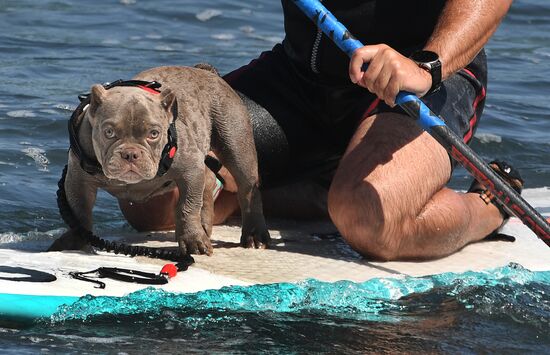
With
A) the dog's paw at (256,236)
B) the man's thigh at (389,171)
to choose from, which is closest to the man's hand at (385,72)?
the man's thigh at (389,171)

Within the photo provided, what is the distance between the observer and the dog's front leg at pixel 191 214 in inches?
179

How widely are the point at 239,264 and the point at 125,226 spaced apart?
129 centimetres

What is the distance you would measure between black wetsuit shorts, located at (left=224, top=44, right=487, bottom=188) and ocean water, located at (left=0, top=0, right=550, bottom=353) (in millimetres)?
870

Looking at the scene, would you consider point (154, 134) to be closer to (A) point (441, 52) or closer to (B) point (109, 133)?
(B) point (109, 133)

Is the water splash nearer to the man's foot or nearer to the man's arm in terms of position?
the man's foot

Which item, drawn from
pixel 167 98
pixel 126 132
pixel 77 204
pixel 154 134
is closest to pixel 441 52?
pixel 167 98

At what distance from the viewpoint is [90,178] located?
4.48m

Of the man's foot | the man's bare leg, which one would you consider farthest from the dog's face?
the man's foot

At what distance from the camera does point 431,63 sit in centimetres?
464

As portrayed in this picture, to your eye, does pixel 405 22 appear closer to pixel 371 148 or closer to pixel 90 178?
pixel 371 148

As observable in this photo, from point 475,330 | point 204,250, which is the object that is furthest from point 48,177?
point 475,330

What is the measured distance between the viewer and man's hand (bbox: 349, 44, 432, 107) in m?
4.46

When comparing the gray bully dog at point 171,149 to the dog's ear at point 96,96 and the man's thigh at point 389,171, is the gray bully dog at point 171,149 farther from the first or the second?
the man's thigh at point 389,171

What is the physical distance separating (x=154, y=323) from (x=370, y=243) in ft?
3.49
